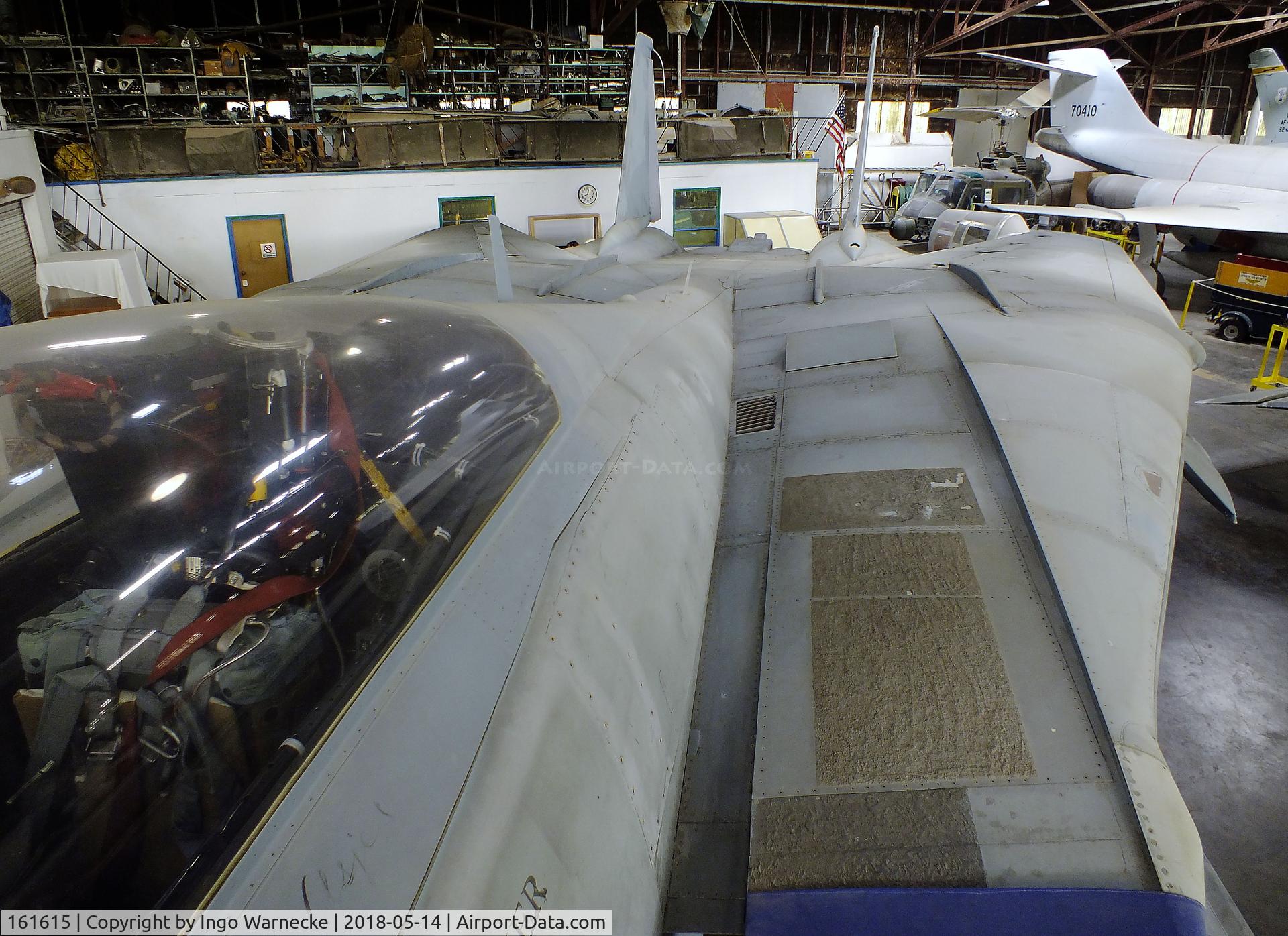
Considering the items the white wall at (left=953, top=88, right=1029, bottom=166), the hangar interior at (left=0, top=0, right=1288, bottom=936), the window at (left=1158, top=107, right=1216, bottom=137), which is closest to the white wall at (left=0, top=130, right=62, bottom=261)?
the hangar interior at (left=0, top=0, right=1288, bottom=936)

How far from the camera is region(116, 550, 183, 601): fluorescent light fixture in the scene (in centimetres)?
148

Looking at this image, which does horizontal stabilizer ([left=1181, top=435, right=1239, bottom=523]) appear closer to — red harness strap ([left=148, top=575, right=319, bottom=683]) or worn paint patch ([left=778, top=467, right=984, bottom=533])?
worn paint patch ([left=778, top=467, right=984, bottom=533])

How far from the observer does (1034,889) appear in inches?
→ 82.5

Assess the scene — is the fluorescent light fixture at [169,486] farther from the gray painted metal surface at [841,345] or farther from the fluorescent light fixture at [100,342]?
the gray painted metal surface at [841,345]

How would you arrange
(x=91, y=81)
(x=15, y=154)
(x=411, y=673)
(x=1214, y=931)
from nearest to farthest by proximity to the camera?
1. (x=411, y=673)
2. (x=1214, y=931)
3. (x=15, y=154)
4. (x=91, y=81)

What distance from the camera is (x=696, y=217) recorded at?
14375 mm

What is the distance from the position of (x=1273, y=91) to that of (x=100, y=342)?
25.1 metres

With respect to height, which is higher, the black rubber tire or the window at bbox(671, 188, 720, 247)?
the window at bbox(671, 188, 720, 247)

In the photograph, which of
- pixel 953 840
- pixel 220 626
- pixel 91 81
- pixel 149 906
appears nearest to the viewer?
pixel 149 906

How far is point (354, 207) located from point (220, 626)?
1215 cm

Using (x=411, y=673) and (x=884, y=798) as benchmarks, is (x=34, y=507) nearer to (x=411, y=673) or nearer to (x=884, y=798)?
(x=411, y=673)

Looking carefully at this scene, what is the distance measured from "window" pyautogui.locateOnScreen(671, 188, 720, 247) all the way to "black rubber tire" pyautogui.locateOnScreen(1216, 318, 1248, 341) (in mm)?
8685

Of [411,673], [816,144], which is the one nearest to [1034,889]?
[411,673]

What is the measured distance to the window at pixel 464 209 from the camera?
1273 centimetres
